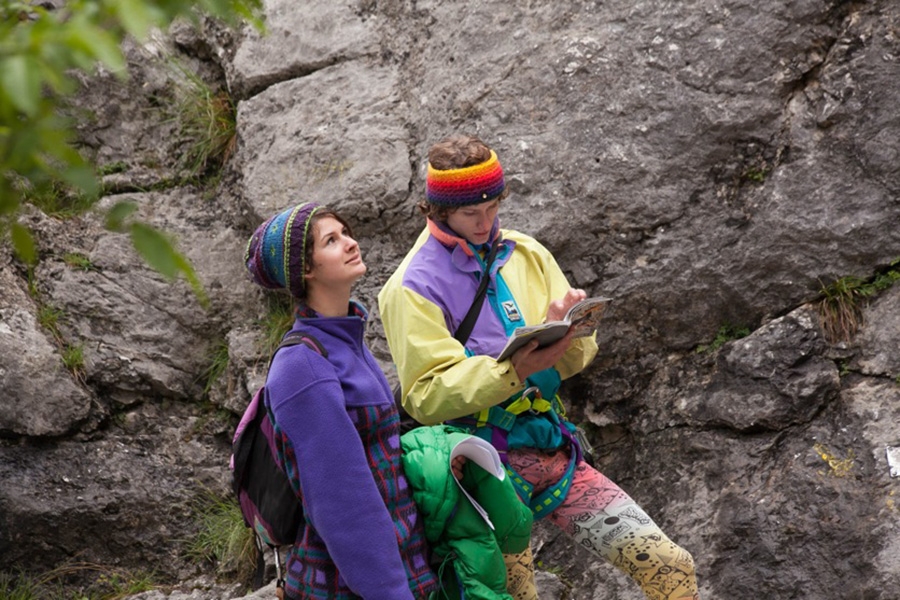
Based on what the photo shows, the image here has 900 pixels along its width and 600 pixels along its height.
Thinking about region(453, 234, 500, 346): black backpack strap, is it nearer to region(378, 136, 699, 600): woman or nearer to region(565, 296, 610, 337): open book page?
region(378, 136, 699, 600): woman

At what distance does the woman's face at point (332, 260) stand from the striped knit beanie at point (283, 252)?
0.04 metres

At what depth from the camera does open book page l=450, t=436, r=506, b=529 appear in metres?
3.18

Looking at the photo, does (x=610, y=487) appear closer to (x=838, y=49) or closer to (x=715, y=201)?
(x=715, y=201)

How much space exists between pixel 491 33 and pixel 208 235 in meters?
2.11

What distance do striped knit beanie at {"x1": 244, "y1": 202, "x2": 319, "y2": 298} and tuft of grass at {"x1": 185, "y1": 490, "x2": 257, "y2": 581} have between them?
273 centimetres

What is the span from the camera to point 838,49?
5.12m

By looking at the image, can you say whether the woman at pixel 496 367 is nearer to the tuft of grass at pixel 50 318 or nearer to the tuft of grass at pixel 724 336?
the tuft of grass at pixel 724 336

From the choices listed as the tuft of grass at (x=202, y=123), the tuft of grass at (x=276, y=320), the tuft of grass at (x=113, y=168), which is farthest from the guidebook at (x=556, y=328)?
the tuft of grass at (x=113, y=168)

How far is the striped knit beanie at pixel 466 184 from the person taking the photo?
3.63 m

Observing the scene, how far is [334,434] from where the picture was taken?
2.88 m

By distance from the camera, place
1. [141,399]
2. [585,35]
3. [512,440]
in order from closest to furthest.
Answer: [512,440], [585,35], [141,399]

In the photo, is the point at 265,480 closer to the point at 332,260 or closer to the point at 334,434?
the point at 334,434

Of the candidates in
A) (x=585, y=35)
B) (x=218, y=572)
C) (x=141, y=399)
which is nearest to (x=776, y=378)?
(x=585, y=35)

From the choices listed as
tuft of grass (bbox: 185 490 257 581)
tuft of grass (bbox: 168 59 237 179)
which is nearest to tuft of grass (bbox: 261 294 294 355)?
tuft of grass (bbox: 185 490 257 581)
